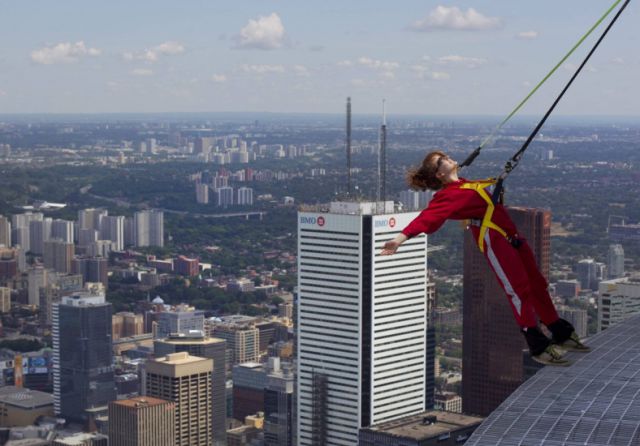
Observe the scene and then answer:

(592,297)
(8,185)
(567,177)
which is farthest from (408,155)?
(8,185)

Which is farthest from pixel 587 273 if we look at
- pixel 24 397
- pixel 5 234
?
pixel 5 234

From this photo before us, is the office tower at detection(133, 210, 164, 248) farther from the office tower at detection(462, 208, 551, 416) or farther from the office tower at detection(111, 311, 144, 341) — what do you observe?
the office tower at detection(462, 208, 551, 416)

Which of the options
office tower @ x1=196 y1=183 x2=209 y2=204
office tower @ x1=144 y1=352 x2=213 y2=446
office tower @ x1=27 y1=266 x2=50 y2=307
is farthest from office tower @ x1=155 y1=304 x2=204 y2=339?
office tower @ x1=196 y1=183 x2=209 y2=204

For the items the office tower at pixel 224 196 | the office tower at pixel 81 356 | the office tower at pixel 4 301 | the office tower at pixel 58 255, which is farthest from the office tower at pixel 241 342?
the office tower at pixel 224 196

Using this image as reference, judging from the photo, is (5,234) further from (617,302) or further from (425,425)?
(425,425)

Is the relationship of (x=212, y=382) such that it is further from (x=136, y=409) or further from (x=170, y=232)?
(x=170, y=232)

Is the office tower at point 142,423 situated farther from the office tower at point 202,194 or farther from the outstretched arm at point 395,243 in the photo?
the office tower at point 202,194
